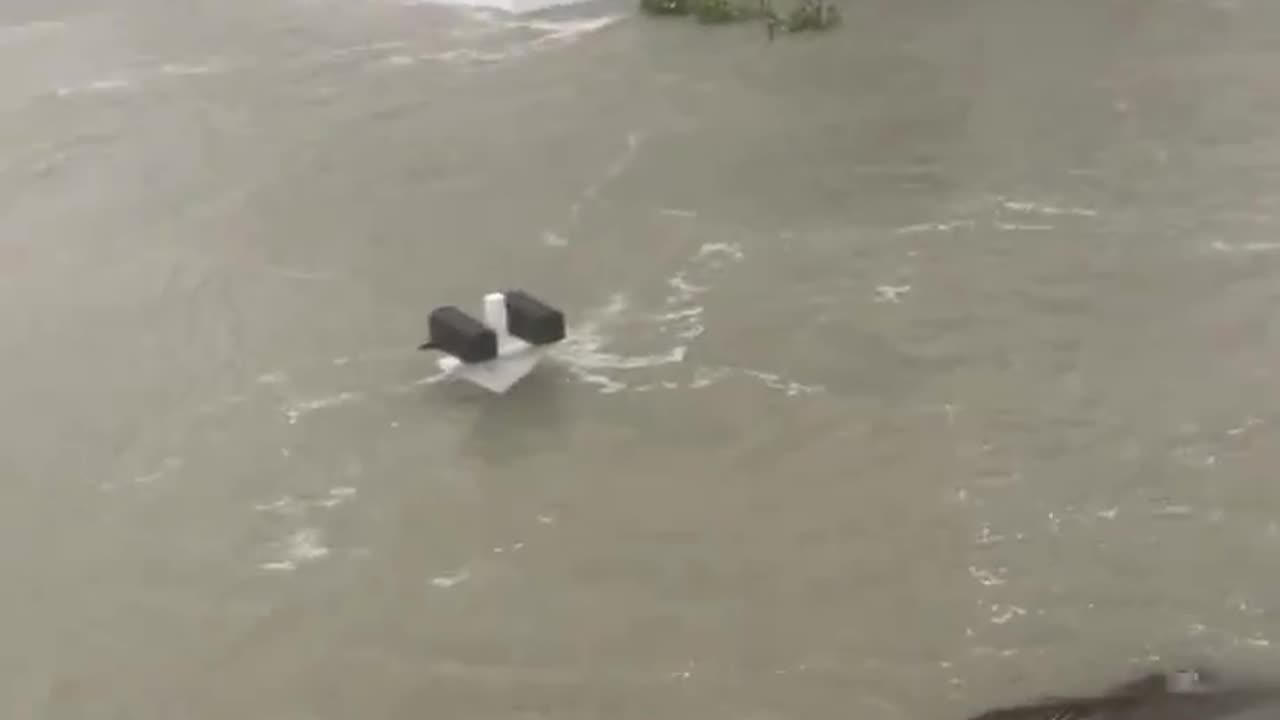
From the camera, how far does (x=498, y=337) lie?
4.91 meters

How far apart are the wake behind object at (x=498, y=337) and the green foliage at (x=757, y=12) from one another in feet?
13.6

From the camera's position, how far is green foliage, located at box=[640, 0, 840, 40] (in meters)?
8.61

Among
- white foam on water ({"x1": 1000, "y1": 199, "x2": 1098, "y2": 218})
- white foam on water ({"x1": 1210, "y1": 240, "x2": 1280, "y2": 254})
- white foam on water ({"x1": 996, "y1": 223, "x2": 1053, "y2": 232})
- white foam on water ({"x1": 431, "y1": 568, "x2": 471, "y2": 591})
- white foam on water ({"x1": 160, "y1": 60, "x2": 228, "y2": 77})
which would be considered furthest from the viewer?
white foam on water ({"x1": 160, "y1": 60, "x2": 228, "y2": 77})

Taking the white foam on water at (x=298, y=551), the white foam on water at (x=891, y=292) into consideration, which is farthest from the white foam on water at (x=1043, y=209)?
the white foam on water at (x=298, y=551)

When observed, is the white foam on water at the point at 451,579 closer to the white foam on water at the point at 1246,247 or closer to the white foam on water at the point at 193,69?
the white foam on water at the point at 1246,247

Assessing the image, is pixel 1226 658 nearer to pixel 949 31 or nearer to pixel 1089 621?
pixel 1089 621

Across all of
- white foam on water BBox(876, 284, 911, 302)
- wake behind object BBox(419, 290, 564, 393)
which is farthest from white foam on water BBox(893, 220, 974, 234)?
wake behind object BBox(419, 290, 564, 393)

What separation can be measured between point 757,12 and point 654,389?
14.7 feet

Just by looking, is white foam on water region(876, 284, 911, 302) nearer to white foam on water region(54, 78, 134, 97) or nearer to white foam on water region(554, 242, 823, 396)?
white foam on water region(554, 242, 823, 396)

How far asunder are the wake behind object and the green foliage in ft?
13.6

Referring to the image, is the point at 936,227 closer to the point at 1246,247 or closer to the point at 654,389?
the point at 1246,247

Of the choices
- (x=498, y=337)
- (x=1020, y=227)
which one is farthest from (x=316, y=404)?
(x=1020, y=227)

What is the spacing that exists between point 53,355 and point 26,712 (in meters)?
1.94

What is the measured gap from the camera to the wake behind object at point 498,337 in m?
4.82
